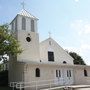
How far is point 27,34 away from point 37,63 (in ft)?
19.6

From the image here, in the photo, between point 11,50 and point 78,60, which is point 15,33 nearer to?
point 11,50

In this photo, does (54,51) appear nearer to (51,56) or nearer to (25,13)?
(51,56)

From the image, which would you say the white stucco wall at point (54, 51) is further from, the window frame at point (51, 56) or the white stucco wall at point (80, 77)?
the white stucco wall at point (80, 77)

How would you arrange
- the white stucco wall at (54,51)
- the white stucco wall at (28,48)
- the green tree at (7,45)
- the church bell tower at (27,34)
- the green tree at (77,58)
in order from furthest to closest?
the green tree at (77,58), the white stucco wall at (54,51), the church bell tower at (27,34), the white stucco wall at (28,48), the green tree at (7,45)

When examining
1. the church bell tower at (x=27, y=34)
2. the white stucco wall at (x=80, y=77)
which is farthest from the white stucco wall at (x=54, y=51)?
the white stucco wall at (x=80, y=77)

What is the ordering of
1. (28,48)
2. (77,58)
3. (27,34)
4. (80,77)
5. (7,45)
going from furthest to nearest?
(77,58), (80,77), (27,34), (28,48), (7,45)

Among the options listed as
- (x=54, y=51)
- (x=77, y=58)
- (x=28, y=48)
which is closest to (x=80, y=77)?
(x=54, y=51)

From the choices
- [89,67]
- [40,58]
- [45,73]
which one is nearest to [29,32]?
[40,58]

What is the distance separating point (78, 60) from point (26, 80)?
26.5m

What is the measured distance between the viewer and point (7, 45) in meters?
26.7

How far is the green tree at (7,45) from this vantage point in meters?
26.3

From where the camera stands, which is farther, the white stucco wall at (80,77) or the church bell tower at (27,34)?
the white stucco wall at (80,77)

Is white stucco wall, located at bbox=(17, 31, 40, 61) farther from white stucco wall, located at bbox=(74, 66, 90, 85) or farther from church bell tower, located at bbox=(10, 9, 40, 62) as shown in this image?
white stucco wall, located at bbox=(74, 66, 90, 85)

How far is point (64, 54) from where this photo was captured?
34.8 metres
